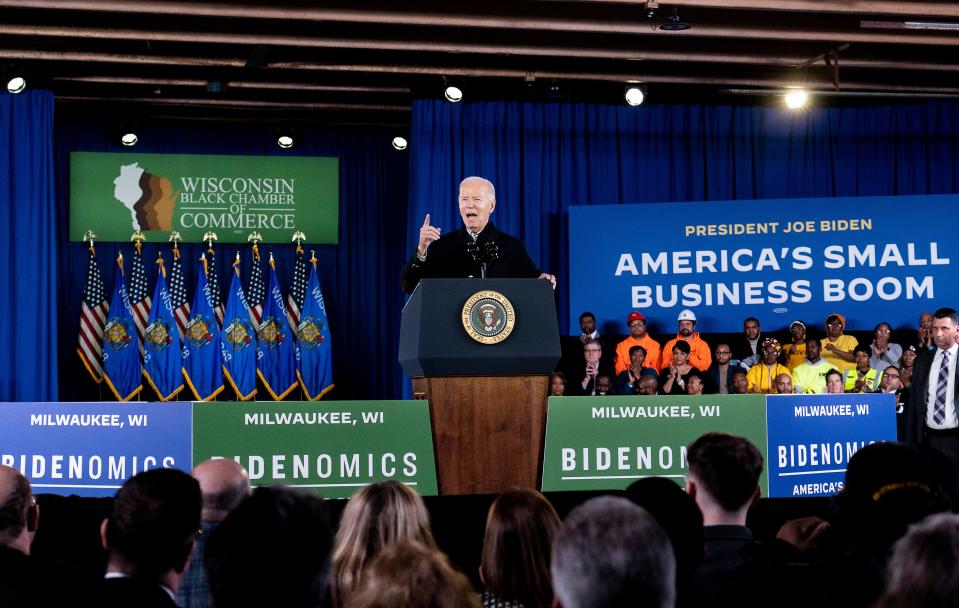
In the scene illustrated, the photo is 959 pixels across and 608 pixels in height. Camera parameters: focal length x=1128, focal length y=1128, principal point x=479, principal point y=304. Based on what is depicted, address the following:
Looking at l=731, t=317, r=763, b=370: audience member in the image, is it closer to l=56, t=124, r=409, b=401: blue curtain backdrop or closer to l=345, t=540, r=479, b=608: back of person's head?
l=56, t=124, r=409, b=401: blue curtain backdrop

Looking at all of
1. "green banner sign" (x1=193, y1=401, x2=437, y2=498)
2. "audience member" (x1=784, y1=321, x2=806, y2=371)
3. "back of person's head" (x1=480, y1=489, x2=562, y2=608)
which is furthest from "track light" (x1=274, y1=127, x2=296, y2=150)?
"back of person's head" (x1=480, y1=489, x2=562, y2=608)

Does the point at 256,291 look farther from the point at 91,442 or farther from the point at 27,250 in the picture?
the point at 91,442

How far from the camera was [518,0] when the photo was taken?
9211 mm

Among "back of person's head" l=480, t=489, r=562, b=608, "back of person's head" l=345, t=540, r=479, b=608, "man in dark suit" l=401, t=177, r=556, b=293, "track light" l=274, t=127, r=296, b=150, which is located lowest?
"back of person's head" l=480, t=489, r=562, b=608

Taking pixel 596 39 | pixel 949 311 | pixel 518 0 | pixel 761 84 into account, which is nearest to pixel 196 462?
pixel 949 311

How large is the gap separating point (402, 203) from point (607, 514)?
36.7ft

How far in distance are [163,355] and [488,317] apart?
768 cm

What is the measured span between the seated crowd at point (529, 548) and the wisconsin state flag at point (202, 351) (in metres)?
8.44

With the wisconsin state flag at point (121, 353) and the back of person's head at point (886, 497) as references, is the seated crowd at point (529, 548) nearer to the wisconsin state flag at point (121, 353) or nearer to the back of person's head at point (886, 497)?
the back of person's head at point (886, 497)

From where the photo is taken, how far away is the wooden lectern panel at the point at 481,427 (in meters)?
4.18

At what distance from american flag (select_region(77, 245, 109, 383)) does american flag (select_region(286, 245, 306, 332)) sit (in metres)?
1.86

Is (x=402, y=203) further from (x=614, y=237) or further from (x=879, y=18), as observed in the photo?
(x=879, y=18)

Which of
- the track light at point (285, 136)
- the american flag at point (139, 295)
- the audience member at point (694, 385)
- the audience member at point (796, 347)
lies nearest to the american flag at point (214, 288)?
the american flag at point (139, 295)

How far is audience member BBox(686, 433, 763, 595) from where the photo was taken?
2.58 m
